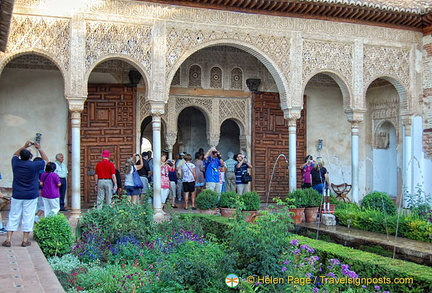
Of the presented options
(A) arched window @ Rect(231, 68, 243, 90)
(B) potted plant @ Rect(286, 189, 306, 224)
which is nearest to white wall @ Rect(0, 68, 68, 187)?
(A) arched window @ Rect(231, 68, 243, 90)

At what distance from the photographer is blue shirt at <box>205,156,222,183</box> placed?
13.3 m

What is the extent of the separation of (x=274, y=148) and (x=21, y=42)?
799cm

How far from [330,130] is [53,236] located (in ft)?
36.4

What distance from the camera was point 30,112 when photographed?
13.7 metres

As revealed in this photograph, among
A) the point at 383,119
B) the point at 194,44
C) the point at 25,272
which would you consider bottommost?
the point at 25,272

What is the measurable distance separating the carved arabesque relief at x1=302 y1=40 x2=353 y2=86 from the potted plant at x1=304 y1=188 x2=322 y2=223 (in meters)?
3.26

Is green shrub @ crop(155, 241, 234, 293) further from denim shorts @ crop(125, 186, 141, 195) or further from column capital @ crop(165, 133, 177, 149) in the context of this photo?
column capital @ crop(165, 133, 177, 149)

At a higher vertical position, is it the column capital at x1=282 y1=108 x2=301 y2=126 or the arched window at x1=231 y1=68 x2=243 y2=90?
the arched window at x1=231 y1=68 x2=243 y2=90

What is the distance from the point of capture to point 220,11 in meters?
13.0

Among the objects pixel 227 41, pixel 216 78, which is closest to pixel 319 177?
pixel 227 41

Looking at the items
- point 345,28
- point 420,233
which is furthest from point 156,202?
point 345,28

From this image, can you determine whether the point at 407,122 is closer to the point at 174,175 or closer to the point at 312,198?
the point at 312,198

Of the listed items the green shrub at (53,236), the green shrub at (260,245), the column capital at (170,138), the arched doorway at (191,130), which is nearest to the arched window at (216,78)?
the column capital at (170,138)

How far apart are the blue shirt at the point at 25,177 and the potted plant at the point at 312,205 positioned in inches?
235
